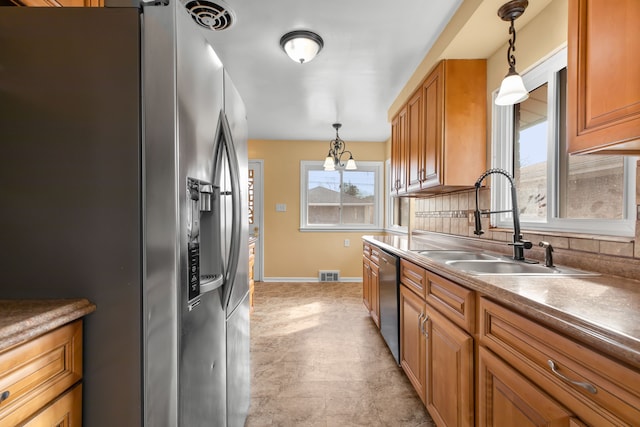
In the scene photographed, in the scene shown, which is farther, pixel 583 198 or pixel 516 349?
pixel 583 198

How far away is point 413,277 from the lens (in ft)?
6.23

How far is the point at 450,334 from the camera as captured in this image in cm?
138

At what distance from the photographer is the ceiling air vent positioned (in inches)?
68.9

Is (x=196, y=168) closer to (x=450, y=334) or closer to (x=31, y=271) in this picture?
(x=31, y=271)

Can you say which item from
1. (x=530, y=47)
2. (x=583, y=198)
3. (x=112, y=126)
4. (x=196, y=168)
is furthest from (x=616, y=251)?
→ (x=112, y=126)

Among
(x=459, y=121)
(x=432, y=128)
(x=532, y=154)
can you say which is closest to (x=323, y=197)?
(x=432, y=128)

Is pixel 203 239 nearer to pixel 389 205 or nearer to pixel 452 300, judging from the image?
pixel 452 300

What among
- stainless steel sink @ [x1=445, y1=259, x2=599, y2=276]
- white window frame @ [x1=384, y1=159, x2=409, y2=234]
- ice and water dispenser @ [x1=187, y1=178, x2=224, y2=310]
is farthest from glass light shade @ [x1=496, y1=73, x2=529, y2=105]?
white window frame @ [x1=384, y1=159, x2=409, y2=234]

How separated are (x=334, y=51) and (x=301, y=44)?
1.16 feet

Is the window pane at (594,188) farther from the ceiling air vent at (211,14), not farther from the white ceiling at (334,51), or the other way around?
the ceiling air vent at (211,14)

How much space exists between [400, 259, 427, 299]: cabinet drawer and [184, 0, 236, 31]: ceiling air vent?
1.95m

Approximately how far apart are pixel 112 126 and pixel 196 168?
0.25m

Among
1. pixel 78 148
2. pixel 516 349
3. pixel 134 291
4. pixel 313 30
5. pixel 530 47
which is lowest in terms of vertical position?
pixel 516 349

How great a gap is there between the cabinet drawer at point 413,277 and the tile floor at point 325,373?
2.38 ft
